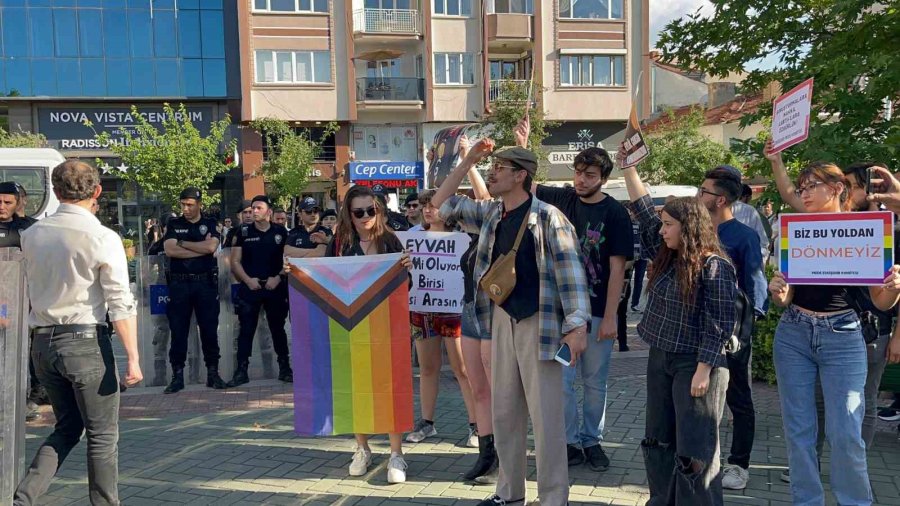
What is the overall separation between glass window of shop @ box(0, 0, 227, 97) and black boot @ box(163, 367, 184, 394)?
28.3 meters

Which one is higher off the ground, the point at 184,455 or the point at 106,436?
the point at 106,436

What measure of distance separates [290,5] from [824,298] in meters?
33.5

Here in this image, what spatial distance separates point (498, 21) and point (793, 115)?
32451 millimetres

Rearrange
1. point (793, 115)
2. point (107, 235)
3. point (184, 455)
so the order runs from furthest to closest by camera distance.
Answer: point (184, 455) < point (793, 115) < point (107, 235)

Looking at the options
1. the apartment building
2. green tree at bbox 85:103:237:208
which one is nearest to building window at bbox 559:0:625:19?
the apartment building

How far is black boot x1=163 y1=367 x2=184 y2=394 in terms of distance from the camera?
7.84 meters

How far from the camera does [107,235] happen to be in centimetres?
411

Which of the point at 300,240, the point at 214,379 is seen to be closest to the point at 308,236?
the point at 300,240

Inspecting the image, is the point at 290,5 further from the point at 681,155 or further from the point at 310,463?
the point at 310,463

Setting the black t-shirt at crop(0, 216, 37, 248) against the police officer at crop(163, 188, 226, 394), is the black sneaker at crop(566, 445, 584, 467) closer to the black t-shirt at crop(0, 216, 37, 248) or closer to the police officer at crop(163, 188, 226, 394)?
the police officer at crop(163, 188, 226, 394)

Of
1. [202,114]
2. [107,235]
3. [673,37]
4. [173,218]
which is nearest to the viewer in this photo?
[107,235]

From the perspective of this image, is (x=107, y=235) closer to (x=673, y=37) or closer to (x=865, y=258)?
(x=865, y=258)

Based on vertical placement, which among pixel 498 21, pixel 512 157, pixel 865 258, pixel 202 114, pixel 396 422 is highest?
pixel 498 21

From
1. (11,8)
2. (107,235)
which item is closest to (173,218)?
(107,235)
